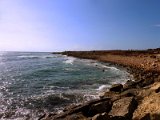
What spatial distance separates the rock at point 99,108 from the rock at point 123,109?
1.40 ft

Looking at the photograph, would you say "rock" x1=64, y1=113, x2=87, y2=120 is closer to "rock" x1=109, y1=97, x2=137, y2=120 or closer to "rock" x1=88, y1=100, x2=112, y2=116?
"rock" x1=88, y1=100, x2=112, y2=116

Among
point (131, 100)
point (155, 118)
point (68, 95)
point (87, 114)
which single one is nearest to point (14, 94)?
point (68, 95)

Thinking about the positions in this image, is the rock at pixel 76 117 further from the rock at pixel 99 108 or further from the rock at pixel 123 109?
the rock at pixel 123 109

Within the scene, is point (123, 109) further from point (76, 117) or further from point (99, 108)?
point (76, 117)

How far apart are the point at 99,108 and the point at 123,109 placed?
1505 millimetres

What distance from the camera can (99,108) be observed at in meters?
11.7

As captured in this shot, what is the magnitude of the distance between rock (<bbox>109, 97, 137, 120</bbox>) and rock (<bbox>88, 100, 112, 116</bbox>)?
1.40ft

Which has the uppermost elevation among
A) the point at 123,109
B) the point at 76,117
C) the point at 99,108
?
the point at 123,109

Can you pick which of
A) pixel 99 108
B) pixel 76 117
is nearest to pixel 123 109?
pixel 99 108

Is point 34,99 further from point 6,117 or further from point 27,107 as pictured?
point 6,117

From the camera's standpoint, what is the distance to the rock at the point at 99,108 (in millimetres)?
11564

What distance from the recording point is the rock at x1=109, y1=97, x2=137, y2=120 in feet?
32.5

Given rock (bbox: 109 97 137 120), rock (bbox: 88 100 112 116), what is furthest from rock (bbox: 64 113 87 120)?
rock (bbox: 109 97 137 120)

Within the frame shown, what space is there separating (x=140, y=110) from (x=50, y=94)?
10977mm
